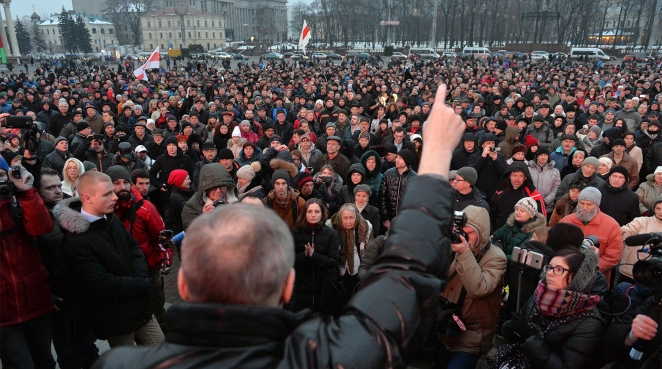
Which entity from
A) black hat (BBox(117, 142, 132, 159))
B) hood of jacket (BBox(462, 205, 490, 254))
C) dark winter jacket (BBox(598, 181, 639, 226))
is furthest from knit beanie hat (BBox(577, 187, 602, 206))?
black hat (BBox(117, 142, 132, 159))

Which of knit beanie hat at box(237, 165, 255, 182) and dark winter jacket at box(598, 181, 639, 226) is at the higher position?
knit beanie hat at box(237, 165, 255, 182)

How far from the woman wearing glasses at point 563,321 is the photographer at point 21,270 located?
10.0ft

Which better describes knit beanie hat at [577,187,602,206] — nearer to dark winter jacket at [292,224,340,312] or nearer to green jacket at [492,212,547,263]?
green jacket at [492,212,547,263]

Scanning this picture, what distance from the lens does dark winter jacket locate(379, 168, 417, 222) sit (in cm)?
571

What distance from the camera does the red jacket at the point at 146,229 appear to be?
3705 mm

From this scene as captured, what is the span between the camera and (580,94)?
14.7 metres

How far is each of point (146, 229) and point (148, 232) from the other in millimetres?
35

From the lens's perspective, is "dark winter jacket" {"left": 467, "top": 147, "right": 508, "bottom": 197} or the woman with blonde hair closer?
the woman with blonde hair

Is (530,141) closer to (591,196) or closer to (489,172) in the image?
(489,172)

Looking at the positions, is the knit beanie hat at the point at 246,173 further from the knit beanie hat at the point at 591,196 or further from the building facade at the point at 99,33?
the building facade at the point at 99,33

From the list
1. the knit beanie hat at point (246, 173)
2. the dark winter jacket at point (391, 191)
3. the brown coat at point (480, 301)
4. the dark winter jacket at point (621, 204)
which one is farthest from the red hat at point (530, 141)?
the brown coat at point (480, 301)

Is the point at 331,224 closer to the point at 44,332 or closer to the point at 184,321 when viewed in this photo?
the point at 44,332

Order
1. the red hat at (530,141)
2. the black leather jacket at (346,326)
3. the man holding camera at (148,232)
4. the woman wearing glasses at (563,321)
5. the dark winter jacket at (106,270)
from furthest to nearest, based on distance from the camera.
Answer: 1. the red hat at (530,141)
2. the man holding camera at (148,232)
3. the dark winter jacket at (106,270)
4. the woman wearing glasses at (563,321)
5. the black leather jacket at (346,326)

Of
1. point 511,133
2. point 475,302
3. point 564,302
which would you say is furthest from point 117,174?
point 511,133
